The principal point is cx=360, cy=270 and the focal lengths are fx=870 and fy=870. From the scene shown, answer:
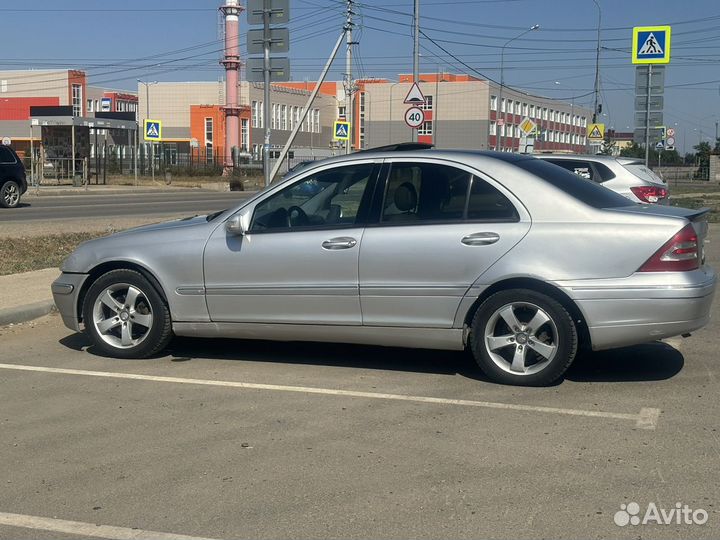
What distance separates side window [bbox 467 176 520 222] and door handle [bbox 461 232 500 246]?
14 centimetres

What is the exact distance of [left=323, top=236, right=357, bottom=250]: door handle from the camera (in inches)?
247

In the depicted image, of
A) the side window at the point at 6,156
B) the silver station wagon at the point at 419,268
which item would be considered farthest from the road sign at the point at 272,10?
the side window at the point at 6,156

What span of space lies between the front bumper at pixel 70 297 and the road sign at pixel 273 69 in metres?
9.41

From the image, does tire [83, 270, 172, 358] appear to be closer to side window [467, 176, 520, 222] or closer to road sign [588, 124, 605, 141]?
side window [467, 176, 520, 222]

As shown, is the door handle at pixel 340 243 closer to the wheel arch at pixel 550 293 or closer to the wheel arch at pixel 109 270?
the wheel arch at pixel 550 293

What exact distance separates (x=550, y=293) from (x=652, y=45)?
21.5 m

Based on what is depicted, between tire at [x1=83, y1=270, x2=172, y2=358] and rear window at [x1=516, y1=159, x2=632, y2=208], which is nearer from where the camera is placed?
rear window at [x1=516, y1=159, x2=632, y2=208]

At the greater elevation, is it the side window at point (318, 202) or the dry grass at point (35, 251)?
the side window at point (318, 202)

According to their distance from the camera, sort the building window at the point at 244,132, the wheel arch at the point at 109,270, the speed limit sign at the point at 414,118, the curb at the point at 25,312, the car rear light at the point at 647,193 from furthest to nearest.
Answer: the building window at the point at 244,132 < the speed limit sign at the point at 414,118 < the car rear light at the point at 647,193 < the curb at the point at 25,312 < the wheel arch at the point at 109,270

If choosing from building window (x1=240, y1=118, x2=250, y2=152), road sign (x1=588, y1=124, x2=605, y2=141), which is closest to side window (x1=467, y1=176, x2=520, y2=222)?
road sign (x1=588, y1=124, x2=605, y2=141)

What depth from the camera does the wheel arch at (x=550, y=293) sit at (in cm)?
585

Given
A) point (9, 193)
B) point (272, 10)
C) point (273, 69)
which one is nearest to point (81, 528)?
point (272, 10)

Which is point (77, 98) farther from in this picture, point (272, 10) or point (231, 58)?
point (272, 10)

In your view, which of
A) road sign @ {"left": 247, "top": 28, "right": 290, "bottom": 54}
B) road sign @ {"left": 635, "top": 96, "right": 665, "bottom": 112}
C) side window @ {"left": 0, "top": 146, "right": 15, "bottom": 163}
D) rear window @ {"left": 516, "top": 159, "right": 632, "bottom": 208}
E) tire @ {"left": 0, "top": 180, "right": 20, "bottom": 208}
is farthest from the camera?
road sign @ {"left": 635, "top": 96, "right": 665, "bottom": 112}
